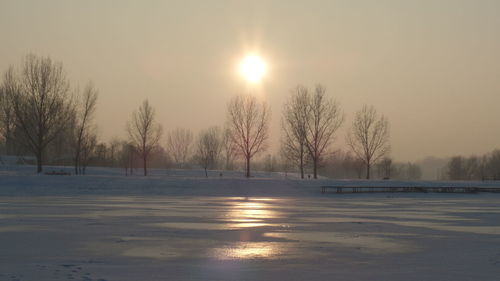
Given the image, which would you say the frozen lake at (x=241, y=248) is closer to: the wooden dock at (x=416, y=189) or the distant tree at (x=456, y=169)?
the wooden dock at (x=416, y=189)

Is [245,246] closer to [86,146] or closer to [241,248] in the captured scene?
[241,248]

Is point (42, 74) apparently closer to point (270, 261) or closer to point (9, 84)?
point (9, 84)

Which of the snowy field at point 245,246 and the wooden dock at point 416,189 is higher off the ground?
the snowy field at point 245,246

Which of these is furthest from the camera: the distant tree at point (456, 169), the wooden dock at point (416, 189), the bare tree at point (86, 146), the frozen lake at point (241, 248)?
the distant tree at point (456, 169)

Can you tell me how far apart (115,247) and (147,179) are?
4745 centimetres

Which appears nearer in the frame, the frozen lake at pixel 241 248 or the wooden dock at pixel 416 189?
the frozen lake at pixel 241 248

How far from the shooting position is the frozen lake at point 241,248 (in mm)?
13727

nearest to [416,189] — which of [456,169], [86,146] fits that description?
[86,146]

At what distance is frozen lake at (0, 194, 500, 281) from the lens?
13727 mm

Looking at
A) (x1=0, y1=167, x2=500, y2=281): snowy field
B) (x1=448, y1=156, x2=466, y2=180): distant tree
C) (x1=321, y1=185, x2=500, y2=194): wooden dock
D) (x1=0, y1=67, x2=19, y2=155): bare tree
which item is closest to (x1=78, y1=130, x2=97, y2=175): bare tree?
(x1=0, y1=67, x2=19, y2=155): bare tree

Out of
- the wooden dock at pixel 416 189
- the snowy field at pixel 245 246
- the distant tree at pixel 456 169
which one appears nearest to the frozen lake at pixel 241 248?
the snowy field at pixel 245 246

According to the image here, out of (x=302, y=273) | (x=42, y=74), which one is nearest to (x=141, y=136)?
(x=42, y=74)

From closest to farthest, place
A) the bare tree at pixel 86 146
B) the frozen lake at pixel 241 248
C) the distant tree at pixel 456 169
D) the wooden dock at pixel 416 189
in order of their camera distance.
Answer: the frozen lake at pixel 241 248 < the wooden dock at pixel 416 189 < the bare tree at pixel 86 146 < the distant tree at pixel 456 169

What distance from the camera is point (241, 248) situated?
17.7 metres
